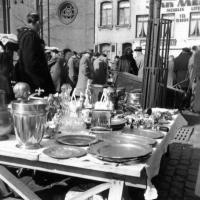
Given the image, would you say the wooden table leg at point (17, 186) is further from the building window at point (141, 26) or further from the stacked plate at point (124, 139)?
the building window at point (141, 26)

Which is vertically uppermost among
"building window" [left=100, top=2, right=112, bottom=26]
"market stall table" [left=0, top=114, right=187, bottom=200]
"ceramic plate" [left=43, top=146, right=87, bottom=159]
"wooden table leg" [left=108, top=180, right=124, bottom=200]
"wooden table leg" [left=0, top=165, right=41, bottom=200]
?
"building window" [left=100, top=2, right=112, bottom=26]

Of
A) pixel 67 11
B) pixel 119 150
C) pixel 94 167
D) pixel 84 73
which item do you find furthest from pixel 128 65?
pixel 67 11

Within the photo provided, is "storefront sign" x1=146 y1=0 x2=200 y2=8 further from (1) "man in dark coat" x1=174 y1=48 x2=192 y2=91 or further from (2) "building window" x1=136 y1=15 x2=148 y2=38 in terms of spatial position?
(1) "man in dark coat" x1=174 y1=48 x2=192 y2=91

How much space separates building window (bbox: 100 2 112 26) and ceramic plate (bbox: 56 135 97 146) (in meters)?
17.7

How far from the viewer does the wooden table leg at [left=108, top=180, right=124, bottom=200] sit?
1.52 metres

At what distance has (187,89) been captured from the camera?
7.62 m

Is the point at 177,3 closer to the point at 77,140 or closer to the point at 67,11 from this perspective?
the point at 67,11

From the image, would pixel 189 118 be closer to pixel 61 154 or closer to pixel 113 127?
pixel 113 127

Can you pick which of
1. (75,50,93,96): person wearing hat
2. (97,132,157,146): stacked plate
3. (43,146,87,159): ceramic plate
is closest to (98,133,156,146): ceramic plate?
(97,132,157,146): stacked plate

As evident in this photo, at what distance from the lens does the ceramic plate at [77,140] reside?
1864mm

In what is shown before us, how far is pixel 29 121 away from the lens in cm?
168

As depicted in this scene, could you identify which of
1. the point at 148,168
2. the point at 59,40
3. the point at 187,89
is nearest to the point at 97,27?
the point at 59,40

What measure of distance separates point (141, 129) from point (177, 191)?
1.16 metres

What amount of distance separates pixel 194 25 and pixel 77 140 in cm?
1622
